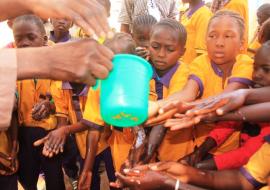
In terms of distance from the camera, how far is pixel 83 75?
45.8 inches

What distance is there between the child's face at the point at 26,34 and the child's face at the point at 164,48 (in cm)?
82

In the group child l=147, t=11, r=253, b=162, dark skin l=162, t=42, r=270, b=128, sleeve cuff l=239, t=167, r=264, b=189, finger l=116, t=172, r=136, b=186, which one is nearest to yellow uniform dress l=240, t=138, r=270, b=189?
sleeve cuff l=239, t=167, r=264, b=189

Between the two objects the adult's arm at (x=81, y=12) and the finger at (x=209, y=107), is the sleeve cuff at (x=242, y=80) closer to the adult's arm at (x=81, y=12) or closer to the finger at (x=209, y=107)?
the finger at (x=209, y=107)

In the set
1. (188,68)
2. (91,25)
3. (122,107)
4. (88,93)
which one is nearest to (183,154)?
(188,68)

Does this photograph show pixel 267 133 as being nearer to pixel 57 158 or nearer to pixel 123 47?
pixel 123 47

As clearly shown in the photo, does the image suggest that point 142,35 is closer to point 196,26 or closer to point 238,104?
point 196,26

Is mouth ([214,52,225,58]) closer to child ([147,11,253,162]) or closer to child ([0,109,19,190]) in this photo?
child ([147,11,253,162])

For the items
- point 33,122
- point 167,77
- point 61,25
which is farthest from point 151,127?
point 61,25

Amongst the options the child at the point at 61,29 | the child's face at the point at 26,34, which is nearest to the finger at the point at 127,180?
the child's face at the point at 26,34

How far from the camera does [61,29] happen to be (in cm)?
336

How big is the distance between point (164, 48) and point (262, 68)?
601 millimetres

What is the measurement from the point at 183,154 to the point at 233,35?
75cm

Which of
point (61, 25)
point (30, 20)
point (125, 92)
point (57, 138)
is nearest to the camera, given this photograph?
point (125, 92)

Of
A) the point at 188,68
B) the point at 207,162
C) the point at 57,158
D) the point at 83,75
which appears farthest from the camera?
the point at 57,158
